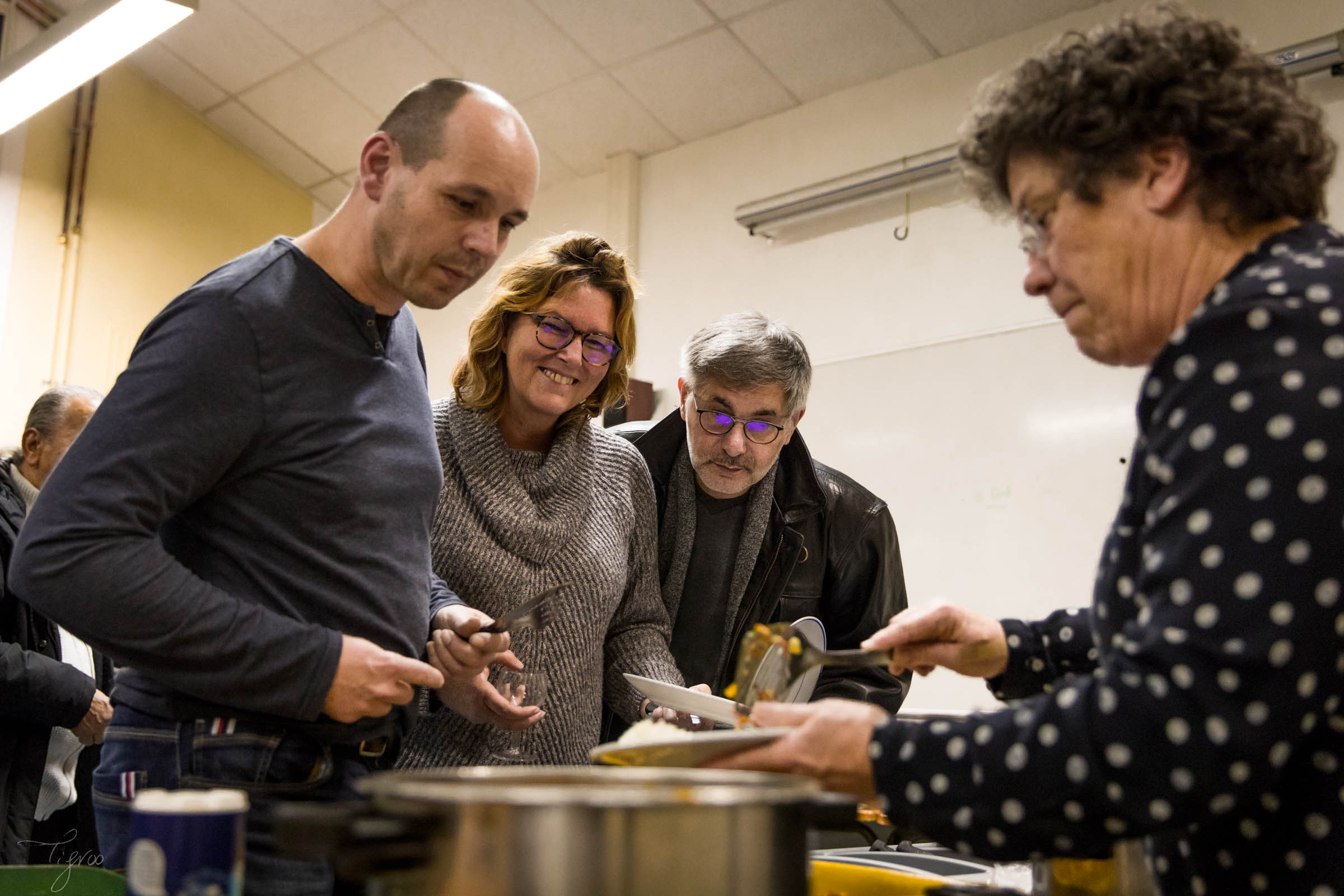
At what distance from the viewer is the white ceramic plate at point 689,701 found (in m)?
1.30

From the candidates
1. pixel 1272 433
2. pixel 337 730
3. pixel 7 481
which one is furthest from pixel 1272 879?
pixel 7 481

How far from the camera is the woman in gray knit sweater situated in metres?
1.66

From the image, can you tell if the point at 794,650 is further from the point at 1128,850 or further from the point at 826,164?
the point at 826,164

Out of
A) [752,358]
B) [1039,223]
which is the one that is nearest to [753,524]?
[752,358]

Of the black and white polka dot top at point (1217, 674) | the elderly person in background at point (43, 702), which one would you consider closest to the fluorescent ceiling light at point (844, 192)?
the elderly person in background at point (43, 702)

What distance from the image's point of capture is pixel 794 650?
113 cm

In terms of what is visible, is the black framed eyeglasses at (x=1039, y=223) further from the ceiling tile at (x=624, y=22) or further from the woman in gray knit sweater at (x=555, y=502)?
the ceiling tile at (x=624, y=22)

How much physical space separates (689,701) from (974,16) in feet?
10.6

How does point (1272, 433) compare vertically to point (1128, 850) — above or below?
above

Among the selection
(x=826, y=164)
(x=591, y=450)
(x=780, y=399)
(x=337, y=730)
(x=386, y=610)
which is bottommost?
(x=337, y=730)

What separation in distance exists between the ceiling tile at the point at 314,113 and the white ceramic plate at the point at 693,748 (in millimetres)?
4515

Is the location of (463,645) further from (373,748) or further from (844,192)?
(844,192)

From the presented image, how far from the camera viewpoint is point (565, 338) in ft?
5.95

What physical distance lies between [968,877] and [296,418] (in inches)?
33.1
